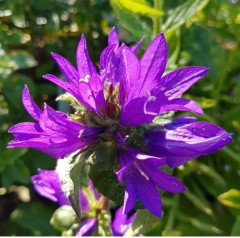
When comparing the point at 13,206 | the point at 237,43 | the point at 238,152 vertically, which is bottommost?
the point at 13,206

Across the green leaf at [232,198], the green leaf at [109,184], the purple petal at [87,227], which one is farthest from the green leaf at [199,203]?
the green leaf at [109,184]

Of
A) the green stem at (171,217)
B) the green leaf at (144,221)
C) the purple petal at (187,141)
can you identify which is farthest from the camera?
the green stem at (171,217)

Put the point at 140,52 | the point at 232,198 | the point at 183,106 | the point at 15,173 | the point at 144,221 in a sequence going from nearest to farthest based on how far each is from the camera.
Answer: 1. the point at 183,106
2. the point at 144,221
3. the point at 232,198
4. the point at 140,52
5. the point at 15,173

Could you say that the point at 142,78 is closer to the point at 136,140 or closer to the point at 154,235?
the point at 136,140

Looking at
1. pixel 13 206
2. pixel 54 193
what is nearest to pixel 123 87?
pixel 54 193

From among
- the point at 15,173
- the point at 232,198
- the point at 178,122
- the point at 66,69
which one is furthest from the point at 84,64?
the point at 15,173

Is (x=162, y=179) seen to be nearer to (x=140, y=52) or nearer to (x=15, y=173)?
(x=140, y=52)

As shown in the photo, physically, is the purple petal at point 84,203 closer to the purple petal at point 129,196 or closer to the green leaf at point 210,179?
the purple petal at point 129,196
